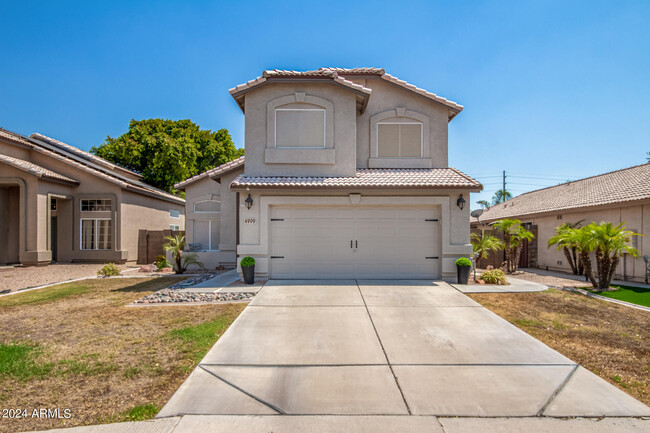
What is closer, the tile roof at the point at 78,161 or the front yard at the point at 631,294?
the front yard at the point at 631,294

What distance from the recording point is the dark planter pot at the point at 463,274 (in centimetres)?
1026

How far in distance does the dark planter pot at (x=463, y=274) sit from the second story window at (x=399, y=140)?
14.7 feet

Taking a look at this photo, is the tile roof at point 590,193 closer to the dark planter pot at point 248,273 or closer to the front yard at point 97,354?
the dark planter pot at point 248,273

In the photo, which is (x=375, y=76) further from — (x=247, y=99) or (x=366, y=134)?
(x=247, y=99)

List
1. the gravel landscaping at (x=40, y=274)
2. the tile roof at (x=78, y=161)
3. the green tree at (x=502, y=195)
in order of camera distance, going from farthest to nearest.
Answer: the green tree at (x=502, y=195), the tile roof at (x=78, y=161), the gravel landscaping at (x=40, y=274)

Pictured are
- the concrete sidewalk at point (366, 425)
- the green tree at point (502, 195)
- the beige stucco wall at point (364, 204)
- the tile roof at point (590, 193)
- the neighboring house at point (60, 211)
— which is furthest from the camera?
the green tree at point (502, 195)

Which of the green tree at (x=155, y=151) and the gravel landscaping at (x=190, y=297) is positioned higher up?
the green tree at (x=155, y=151)

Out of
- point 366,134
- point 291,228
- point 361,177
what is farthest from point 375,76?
point 291,228

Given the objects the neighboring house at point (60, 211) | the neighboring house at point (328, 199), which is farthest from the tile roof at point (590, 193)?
the neighboring house at point (60, 211)

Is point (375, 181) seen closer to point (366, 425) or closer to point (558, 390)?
point (558, 390)

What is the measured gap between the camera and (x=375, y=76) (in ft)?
41.2

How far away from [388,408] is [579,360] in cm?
343

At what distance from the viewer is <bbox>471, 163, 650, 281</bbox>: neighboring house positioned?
1169 cm

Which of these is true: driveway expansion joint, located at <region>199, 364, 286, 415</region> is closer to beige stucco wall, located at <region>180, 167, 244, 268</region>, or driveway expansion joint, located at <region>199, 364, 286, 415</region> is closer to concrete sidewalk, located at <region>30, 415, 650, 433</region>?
concrete sidewalk, located at <region>30, 415, 650, 433</region>
